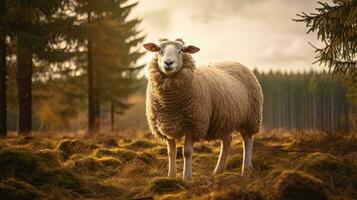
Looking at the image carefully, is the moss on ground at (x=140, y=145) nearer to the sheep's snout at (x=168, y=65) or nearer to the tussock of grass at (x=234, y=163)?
the tussock of grass at (x=234, y=163)

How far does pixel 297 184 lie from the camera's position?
466 centimetres

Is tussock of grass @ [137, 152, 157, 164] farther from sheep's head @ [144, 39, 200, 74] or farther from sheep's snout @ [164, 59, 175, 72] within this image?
sheep's snout @ [164, 59, 175, 72]

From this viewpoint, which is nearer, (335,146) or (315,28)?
(315,28)

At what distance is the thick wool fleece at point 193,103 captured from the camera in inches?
281

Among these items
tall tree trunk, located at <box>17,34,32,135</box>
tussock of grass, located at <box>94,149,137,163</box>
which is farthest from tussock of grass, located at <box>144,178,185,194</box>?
tall tree trunk, located at <box>17,34,32,135</box>

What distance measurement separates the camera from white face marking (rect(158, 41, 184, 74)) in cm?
691

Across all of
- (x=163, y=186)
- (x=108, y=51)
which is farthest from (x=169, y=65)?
(x=108, y=51)

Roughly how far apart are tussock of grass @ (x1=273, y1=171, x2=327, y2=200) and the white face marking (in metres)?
2.86

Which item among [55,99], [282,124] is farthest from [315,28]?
[282,124]

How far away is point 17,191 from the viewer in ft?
17.2

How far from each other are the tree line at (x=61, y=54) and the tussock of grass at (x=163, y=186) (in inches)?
381

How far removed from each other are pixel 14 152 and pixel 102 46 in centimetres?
1705

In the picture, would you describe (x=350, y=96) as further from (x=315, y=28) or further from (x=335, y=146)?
(x=315, y=28)

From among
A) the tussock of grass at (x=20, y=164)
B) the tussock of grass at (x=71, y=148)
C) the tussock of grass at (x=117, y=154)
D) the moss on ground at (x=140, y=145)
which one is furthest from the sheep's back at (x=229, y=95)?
the moss on ground at (x=140, y=145)
